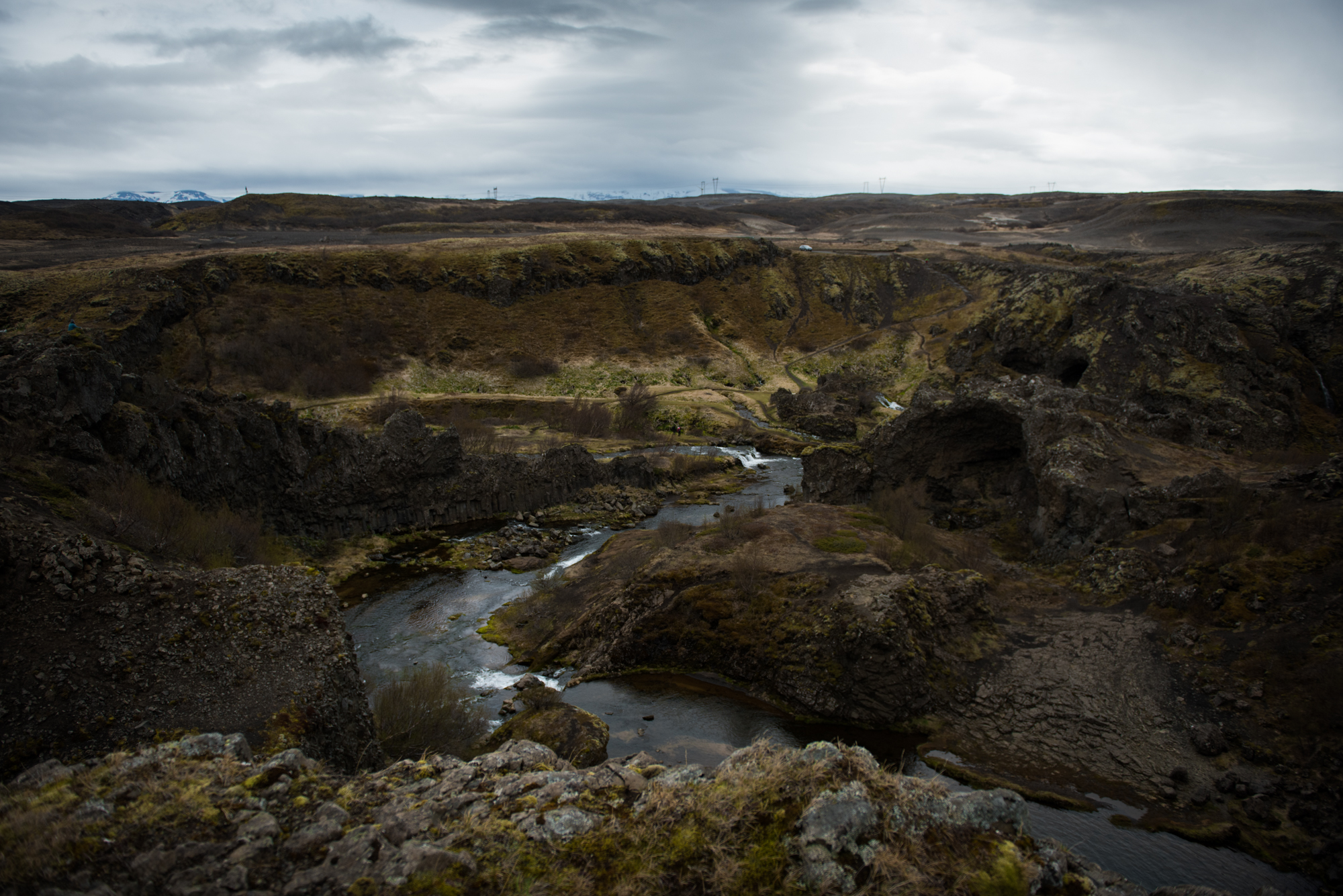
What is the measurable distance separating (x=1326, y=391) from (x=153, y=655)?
7576 cm

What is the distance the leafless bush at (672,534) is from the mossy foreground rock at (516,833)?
25679 millimetres

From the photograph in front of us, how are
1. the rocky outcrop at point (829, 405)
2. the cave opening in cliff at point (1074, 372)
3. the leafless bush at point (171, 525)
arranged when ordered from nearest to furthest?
the leafless bush at point (171, 525) → the cave opening in cliff at point (1074, 372) → the rocky outcrop at point (829, 405)

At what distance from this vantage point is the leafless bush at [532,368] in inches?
3499

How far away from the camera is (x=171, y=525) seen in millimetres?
29016

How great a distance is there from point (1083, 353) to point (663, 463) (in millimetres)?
44128

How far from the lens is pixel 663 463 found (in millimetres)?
63000

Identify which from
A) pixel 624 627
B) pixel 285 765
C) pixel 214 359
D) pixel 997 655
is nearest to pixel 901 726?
pixel 997 655

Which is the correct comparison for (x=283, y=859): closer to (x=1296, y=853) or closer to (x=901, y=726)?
(x=901, y=726)

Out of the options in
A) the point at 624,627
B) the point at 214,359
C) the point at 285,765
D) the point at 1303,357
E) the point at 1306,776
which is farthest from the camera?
the point at 214,359

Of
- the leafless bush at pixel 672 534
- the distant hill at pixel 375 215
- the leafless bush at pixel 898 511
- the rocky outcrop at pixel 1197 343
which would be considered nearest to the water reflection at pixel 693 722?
the leafless bush at pixel 672 534

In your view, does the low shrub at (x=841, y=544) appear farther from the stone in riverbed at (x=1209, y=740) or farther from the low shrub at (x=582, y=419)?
the low shrub at (x=582, y=419)

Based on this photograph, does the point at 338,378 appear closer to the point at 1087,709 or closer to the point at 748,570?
the point at 748,570

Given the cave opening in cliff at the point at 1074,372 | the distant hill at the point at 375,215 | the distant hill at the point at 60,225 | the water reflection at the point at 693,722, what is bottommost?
the water reflection at the point at 693,722

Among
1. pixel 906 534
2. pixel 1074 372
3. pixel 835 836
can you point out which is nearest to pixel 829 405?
pixel 1074 372
